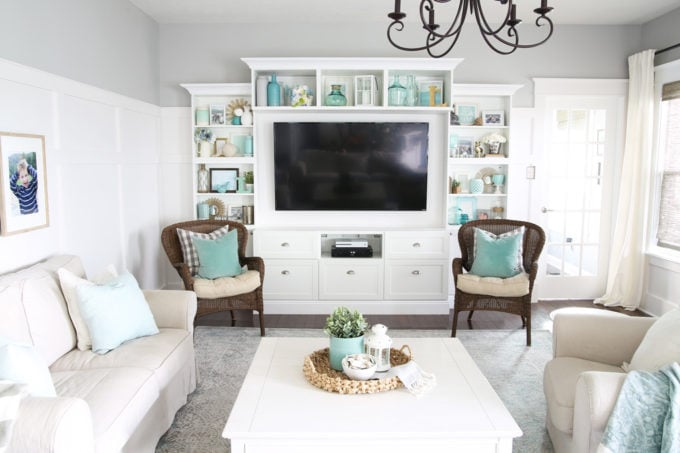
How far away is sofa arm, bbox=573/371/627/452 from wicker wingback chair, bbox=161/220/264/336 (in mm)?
2514

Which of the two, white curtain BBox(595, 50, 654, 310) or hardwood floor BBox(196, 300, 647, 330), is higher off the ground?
white curtain BBox(595, 50, 654, 310)

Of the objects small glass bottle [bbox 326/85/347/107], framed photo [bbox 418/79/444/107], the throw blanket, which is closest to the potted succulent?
the throw blanket

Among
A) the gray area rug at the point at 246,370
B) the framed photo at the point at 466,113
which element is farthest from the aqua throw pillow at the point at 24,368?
the framed photo at the point at 466,113

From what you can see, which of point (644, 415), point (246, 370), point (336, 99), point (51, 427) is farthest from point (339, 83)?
point (51, 427)

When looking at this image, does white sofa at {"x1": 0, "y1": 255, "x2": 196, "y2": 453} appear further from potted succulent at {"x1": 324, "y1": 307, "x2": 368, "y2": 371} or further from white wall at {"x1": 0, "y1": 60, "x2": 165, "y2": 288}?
potted succulent at {"x1": 324, "y1": 307, "x2": 368, "y2": 371}

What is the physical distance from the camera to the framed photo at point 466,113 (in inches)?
196

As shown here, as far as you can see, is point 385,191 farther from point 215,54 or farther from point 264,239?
point 215,54

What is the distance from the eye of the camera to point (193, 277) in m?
4.12

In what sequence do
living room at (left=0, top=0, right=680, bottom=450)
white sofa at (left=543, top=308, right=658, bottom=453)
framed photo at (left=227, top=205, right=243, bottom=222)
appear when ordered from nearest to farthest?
white sofa at (left=543, top=308, right=658, bottom=453) < living room at (left=0, top=0, right=680, bottom=450) < framed photo at (left=227, top=205, right=243, bottom=222)

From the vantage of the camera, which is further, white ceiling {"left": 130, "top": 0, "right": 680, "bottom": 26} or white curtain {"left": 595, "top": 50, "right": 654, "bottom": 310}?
white curtain {"left": 595, "top": 50, "right": 654, "bottom": 310}

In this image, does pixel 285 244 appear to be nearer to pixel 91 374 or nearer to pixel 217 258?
pixel 217 258

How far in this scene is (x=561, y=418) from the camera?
7.32 ft

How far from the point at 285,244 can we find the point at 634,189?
319 centimetres

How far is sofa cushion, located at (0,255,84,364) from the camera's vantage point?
229 centimetres
